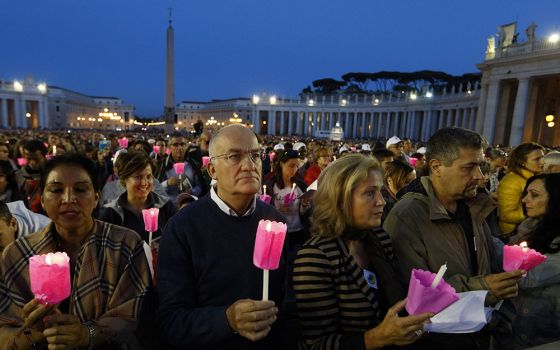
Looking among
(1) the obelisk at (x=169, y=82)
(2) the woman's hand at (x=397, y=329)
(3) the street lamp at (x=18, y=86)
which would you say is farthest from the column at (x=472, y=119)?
(3) the street lamp at (x=18, y=86)

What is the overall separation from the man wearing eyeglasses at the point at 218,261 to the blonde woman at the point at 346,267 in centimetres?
24

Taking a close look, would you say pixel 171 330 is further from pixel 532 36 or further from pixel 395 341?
pixel 532 36

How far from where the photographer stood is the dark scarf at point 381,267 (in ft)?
7.06

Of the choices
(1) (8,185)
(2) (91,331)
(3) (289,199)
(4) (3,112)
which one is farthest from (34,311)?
(4) (3,112)

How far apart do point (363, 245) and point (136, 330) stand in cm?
140

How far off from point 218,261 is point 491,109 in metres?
32.5

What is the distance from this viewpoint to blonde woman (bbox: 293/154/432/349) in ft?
6.47

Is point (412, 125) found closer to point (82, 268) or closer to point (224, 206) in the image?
point (224, 206)

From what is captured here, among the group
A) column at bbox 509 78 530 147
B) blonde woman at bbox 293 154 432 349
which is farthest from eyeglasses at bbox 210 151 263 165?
column at bbox 509 78 530 147

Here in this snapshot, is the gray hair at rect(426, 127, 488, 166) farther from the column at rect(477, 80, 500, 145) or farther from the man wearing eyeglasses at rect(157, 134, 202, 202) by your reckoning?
the column at rect(477, 80, 500, 145)

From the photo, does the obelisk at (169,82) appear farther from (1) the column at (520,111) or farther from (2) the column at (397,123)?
(2) the column at (397,123)

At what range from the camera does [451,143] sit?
260 centimetres

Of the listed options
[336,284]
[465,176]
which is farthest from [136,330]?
[465,176]

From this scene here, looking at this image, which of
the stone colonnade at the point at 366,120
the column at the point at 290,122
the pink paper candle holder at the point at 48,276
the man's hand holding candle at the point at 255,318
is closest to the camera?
the pink paper candle holder at the point at 48,276
